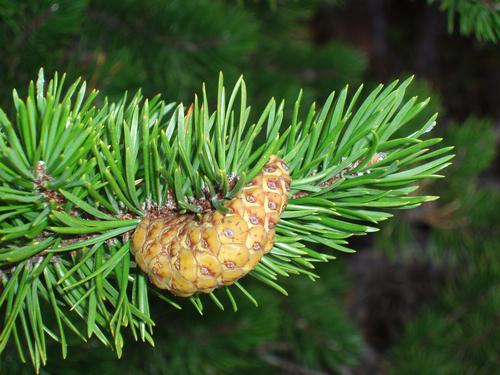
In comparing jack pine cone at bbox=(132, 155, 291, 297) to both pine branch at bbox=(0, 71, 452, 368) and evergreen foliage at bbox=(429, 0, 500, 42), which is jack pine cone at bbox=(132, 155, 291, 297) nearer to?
pine branch at bbox=(0, 71, 452, 368)

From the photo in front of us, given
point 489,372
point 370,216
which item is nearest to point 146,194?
point 370,216

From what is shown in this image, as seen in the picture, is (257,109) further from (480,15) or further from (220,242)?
(220,242)

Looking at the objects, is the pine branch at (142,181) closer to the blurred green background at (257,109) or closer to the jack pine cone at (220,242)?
the jack pine cone at (220,242)

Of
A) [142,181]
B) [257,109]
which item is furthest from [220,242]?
[257,109]

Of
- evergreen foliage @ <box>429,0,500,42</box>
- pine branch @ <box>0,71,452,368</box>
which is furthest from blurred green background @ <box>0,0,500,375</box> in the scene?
pine branch @ <box>0,71,452,368</box>

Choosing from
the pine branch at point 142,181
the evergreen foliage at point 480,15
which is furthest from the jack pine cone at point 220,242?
the evergreen foliage at point 480,15

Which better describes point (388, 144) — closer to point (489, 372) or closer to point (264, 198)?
point (264, 198)
